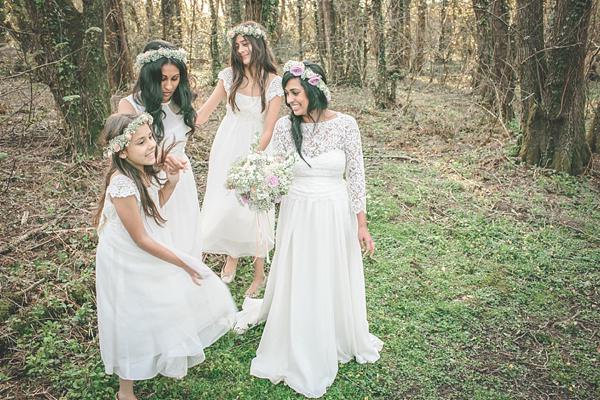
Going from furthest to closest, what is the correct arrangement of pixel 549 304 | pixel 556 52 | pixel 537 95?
pixel 537 95
pixel 556 52
pixel 549 304

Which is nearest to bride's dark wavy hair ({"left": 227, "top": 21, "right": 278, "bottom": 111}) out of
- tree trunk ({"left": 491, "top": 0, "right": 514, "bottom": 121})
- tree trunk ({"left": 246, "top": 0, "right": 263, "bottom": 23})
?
tree trunk ({"left": 246, "top": 0, "right": 263, "bottom": 23})

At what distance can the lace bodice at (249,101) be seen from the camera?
432 centimetres

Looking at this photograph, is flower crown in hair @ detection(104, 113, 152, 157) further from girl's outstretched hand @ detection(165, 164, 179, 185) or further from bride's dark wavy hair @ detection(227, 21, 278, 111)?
bride's dark wavy hair @ detection(227, 21, 278, 111)

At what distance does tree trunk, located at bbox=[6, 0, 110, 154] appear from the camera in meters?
5.94

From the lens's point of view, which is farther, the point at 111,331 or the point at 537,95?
the point at 537,95

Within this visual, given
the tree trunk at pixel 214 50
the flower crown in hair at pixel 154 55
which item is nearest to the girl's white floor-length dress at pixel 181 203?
the flower crown in hair at pixel 154 55

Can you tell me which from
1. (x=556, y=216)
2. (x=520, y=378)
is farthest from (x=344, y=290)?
(x=556, y=216)

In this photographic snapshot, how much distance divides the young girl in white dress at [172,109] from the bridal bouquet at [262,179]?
66 cm

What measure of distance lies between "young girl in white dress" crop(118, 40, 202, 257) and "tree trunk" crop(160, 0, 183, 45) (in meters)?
7.61

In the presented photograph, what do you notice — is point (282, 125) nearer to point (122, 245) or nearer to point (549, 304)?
point (122, 245)

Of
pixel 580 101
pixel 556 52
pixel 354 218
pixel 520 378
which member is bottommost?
pixel 520 378

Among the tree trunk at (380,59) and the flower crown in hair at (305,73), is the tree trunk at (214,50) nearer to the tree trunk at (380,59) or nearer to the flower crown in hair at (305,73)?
the tree trunk at (380,59)

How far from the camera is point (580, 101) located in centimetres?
711

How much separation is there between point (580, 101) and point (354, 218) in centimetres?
591
